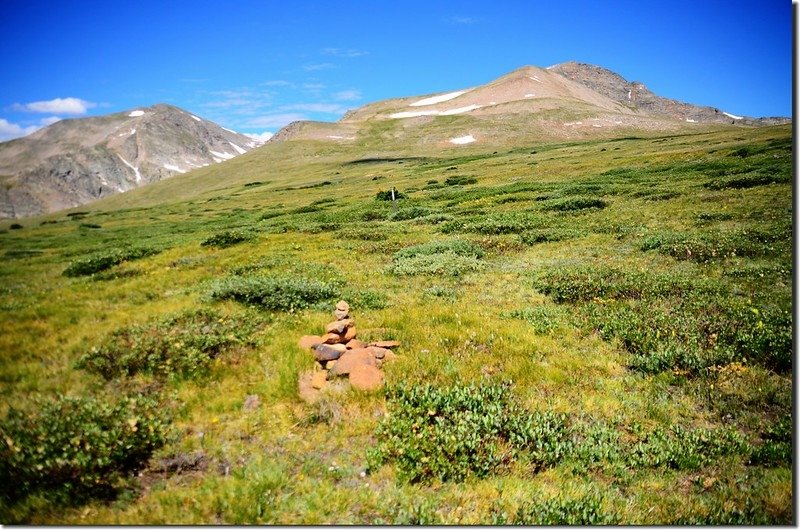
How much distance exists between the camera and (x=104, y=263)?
6.48 meters

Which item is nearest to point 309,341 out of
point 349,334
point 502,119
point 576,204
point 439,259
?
point 349,334

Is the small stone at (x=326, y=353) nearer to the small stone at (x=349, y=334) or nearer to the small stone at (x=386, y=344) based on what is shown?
the small stone at (x=349, y=334)

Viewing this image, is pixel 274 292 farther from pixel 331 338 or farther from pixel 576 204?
pixel 576 204

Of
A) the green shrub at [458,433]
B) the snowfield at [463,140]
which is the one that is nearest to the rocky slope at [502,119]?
the snowfield at [463,140]

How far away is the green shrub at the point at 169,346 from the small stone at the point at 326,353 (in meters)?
1.39

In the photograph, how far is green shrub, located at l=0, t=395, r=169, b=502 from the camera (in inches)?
150

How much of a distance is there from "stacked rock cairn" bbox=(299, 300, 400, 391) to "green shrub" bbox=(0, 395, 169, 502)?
2498 millimetres

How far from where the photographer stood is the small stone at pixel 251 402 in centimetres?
618

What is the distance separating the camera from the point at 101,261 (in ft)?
21.2

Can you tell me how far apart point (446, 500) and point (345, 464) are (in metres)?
1.34

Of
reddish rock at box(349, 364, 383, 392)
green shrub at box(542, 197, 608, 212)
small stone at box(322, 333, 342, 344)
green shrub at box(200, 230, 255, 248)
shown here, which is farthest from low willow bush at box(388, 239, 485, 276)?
green shrub at box(542, 197, 608, 212)

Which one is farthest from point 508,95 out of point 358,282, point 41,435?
point 41,435

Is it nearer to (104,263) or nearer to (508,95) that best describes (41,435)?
(104,263)

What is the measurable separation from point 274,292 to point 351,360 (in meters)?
3.96
